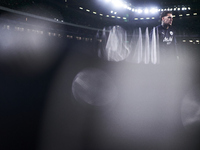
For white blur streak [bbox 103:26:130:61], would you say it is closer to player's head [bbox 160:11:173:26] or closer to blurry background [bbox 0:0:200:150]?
player's head [bbox 160:11:173:26]

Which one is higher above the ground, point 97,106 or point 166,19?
point 166,19

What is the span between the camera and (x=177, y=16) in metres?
28.2

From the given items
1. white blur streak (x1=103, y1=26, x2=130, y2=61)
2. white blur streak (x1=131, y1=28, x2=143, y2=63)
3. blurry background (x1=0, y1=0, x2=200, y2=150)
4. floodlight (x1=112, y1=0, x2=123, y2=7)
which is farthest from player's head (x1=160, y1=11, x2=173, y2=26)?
floodlight (x1=112, y1=0, x2=123, y2=7)

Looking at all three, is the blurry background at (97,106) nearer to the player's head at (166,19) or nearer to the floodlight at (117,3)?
the player's head at (166,19)

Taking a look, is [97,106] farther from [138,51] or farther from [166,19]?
[138,51]

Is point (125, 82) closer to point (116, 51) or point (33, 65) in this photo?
point (33, 65)

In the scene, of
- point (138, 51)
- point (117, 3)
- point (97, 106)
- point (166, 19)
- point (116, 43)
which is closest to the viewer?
point (97, 106)

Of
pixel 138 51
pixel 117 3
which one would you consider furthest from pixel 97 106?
pixel 117 3

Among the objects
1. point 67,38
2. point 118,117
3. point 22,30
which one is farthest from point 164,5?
point 118,117

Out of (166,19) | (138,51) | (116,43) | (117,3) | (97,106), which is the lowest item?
(97,106)

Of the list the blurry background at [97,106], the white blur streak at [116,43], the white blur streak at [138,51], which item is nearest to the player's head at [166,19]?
the blurry background at [97,106]

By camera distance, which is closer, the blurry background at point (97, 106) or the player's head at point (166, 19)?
the blurry background at point (97, 106)

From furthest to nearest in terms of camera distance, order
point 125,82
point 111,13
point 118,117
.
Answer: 1. point 111,13
2. point 125,82
3. point 118,117

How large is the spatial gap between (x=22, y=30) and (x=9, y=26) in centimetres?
152
